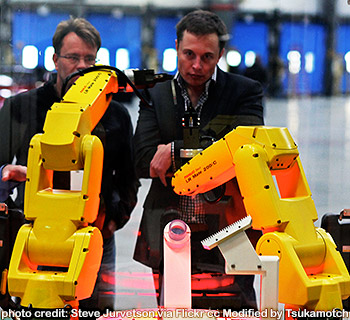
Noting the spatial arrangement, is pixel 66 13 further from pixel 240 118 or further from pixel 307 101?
pixel 307 101

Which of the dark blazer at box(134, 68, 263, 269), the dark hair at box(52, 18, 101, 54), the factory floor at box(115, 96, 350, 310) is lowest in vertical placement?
the factory floor at box(115, 96, 350, 310)

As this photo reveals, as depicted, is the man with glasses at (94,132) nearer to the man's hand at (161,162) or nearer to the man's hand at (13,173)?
the man's hand at (13,173)

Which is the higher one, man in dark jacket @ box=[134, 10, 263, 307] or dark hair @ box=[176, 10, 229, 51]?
dark hair @ box=[176, 10, 229, 51]

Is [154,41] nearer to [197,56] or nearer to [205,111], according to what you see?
[197,56]

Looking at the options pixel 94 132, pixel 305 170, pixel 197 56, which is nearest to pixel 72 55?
pixel 94 132

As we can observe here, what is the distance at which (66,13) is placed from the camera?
333cm

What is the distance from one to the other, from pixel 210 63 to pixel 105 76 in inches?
27.6

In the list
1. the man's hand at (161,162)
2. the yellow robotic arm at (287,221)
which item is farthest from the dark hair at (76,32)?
the yellow robotic arm at (287,221)

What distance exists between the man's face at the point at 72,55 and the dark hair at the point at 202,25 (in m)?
0.50

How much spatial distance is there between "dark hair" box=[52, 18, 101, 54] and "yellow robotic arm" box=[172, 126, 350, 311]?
46.1 inches

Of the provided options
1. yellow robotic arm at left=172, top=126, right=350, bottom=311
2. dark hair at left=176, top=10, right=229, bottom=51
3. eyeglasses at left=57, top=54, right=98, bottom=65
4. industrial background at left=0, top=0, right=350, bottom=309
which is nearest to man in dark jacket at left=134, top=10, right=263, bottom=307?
dark hair at left=176, top=10, right=229, bottom=51

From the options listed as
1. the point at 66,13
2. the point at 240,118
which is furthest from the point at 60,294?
the point at 66,13

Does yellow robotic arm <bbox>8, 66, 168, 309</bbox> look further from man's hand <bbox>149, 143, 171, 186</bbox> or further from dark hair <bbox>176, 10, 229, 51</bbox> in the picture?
dark hair <bbox>176, 10, 229, 51</bbox>

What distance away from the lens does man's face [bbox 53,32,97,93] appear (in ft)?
10.7
